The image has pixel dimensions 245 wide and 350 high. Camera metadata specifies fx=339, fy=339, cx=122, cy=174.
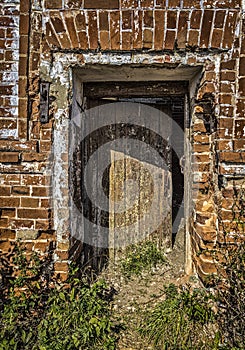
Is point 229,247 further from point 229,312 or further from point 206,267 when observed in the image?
point 229,312

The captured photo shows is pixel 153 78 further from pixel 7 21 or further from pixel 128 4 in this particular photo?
pixel 7 21

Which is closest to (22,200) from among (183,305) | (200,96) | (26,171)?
(26,171)

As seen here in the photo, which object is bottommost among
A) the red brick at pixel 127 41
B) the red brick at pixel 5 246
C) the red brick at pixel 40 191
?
the red brick at pixel 5 246

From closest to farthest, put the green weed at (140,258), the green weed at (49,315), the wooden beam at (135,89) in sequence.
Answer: the green weed at (49,315), the wooden beam at (135,89), the green weed at (140,258)

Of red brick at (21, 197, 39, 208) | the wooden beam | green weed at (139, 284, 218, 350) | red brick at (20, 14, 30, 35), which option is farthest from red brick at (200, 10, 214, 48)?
green weed at (139, 284, 218, 350)

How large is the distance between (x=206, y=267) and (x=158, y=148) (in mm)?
1819

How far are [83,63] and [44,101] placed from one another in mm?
491

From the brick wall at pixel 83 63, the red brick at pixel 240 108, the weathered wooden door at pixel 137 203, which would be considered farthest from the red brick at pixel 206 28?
the weathered wooden door at pixel 137 203

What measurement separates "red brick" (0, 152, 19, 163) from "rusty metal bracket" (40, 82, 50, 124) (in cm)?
40

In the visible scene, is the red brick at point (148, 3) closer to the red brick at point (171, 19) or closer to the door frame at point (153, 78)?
the red brick at point (171, 19)

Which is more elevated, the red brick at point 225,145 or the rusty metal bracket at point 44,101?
the rusty metal bracket at point 44,101

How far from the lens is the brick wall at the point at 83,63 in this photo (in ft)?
9.61

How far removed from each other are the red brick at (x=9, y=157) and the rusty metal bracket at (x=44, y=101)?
1.32ft

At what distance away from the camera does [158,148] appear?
4.43 metres
